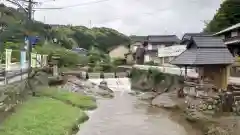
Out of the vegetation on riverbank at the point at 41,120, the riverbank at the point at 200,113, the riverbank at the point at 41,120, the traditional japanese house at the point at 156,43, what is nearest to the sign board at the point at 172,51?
the riverbank at the point at 200,113

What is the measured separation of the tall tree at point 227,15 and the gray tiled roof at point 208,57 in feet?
90.3

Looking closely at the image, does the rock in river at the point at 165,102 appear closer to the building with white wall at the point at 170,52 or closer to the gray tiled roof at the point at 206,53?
the gray tiled roof at the point at 206,53

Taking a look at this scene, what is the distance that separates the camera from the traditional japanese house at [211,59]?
24.8 m

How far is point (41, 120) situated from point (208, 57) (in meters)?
14.7

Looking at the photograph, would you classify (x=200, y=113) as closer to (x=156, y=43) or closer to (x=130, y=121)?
(x=130, y=121)

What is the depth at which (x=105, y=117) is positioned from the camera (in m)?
23.9

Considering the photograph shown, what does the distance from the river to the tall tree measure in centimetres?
2780

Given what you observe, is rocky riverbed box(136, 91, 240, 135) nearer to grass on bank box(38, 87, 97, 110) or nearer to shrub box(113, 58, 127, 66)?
grass on bank box(38, 87, 97, 110)

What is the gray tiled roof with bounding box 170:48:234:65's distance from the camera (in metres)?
24.7

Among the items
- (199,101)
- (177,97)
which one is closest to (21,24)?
(177,97)

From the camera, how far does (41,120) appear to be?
639 inches

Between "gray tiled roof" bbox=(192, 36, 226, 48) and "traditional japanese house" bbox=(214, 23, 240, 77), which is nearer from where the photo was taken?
"gray tiled roof" bbox=(192, 36, 226, 48)

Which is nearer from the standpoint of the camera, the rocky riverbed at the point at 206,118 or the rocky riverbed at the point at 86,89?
the rocky riverbed at the point at 206,118

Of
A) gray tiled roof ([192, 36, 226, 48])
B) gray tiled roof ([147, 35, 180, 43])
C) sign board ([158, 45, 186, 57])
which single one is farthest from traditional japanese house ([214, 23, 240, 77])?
gray tiled roof ([147, 35, 180, 43])
